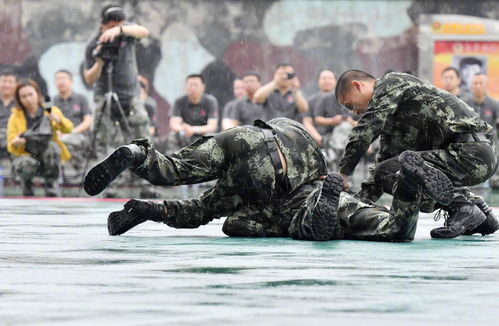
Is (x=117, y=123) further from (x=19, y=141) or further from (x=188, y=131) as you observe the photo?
(x=188, y=131)

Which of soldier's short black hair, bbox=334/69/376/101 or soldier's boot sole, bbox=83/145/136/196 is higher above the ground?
soldier's short black hair, bbox=334/69/376/101

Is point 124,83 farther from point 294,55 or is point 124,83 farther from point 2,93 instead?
point 294,55

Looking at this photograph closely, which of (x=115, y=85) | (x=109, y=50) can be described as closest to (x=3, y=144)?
(x=115, y=85)

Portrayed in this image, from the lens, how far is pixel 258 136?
623 cm

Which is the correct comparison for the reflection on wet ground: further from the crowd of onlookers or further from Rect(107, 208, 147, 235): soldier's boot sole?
the crowd of onlookers

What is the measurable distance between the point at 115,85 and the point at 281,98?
2.40m

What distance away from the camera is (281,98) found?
1354 cm

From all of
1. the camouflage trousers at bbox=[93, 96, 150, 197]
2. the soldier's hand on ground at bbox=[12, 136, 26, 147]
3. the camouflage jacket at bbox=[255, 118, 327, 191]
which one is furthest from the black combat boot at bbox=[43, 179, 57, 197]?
the camouflage jacket at bbox=[255, 118, 327, 191]

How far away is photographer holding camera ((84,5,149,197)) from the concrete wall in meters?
4.10

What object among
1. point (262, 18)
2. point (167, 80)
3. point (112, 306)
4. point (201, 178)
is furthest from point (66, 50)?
point (112, 306)

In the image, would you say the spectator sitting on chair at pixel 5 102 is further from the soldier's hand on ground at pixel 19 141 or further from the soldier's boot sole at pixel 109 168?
the soldier's boot sole at pixel 109 168

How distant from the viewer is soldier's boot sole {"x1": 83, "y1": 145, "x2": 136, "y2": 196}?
230 inches

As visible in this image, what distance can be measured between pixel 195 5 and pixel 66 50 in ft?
6.10

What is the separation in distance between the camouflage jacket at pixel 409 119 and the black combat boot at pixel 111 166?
105 centimetres
